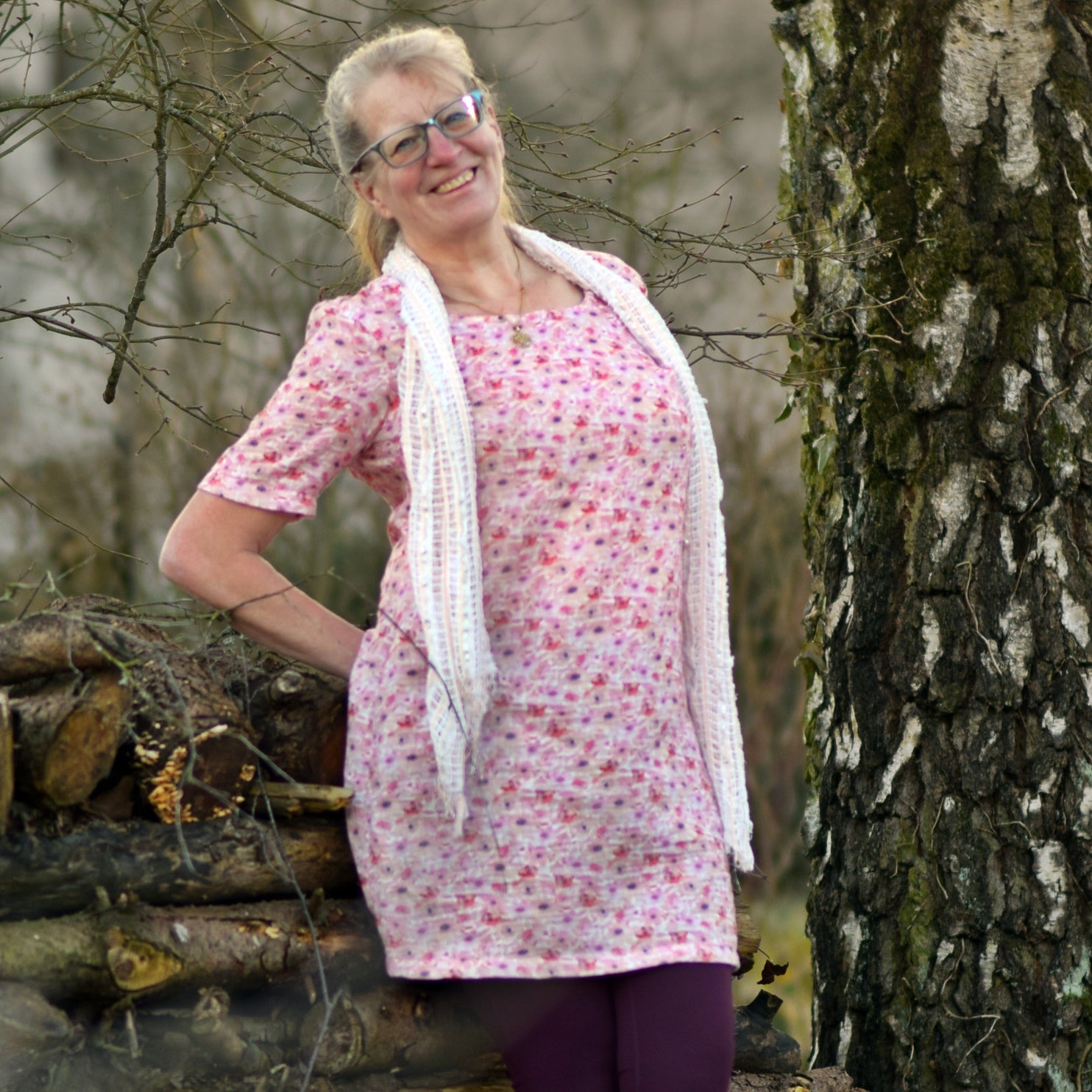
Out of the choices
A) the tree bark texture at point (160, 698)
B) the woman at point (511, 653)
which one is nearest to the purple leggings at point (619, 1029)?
the woman at point (511, 653)

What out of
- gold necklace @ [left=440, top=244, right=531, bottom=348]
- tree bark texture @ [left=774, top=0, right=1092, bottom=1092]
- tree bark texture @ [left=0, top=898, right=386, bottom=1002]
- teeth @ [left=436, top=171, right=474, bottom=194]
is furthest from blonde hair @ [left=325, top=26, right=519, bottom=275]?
tree bark texture @ [left=0, top=898, right=386, bottom=1002]

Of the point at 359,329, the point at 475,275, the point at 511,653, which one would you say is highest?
the point at 475,275

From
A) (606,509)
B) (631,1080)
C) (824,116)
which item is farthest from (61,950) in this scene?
(824,116)

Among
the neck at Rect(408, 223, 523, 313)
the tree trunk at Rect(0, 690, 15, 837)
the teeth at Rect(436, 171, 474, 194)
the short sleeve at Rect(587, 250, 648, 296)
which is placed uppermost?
the teeth at Rect(436, 171, 474, 194)

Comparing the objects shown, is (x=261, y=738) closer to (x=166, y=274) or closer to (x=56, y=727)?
(x=56, y=727)

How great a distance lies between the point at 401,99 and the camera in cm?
230

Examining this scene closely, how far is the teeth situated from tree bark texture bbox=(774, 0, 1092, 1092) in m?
0.82

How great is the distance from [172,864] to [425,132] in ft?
4.04

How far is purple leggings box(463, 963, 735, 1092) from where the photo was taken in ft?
6.84

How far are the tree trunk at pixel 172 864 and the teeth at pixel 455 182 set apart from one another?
1.07m

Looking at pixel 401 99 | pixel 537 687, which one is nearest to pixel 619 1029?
pixel 537 687

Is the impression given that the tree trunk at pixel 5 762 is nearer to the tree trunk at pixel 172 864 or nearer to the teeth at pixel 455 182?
the tree trunk at pixel 172 864

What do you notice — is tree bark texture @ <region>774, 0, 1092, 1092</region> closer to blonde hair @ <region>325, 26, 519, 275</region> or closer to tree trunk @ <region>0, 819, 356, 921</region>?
blonde hair @ <region>325, 26, 519, 275</region>

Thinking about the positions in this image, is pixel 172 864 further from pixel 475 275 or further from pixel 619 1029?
pixel 475 275
